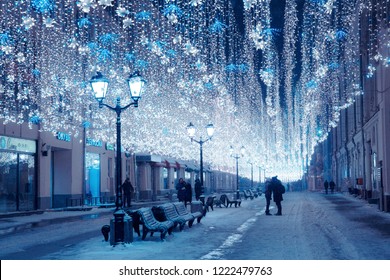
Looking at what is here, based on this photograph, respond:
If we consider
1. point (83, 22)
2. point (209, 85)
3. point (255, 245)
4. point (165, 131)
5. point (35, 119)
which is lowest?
point (255, 245)

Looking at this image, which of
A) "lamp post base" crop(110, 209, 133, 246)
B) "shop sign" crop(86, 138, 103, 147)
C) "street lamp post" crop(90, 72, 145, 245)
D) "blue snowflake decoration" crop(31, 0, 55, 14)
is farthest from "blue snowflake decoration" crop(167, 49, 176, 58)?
"lamp post base" crop(110, 209, 133, 246)

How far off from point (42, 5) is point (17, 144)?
7.39 meters

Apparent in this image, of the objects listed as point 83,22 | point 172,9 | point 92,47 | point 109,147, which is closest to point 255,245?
point 172,9

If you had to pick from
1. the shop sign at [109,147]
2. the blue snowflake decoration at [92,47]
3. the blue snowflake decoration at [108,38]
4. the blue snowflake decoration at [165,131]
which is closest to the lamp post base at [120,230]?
the blue snowflake decoration at [92,47]

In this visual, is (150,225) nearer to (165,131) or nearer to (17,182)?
(17,182)

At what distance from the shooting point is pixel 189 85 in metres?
46.2

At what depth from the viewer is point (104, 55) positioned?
37.0 m

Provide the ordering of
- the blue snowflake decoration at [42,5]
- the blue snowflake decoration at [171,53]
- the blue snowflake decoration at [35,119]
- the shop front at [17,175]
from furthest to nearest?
the blue snowflake decoration at [171,53] → the blue snowflake decoration at [35,119] → the shop front at [17,175] → the blue snowflake decoration at [42,5]

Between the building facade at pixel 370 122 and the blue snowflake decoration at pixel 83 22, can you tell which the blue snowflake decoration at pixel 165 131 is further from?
the building facade at pixel 370 122

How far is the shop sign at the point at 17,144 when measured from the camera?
30109 mm

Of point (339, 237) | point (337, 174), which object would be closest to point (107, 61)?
point (339, 237)

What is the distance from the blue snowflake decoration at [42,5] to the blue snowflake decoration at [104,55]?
6813 mm

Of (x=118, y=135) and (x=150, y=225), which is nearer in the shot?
(x=150, y=225)

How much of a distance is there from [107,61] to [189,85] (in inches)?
384
